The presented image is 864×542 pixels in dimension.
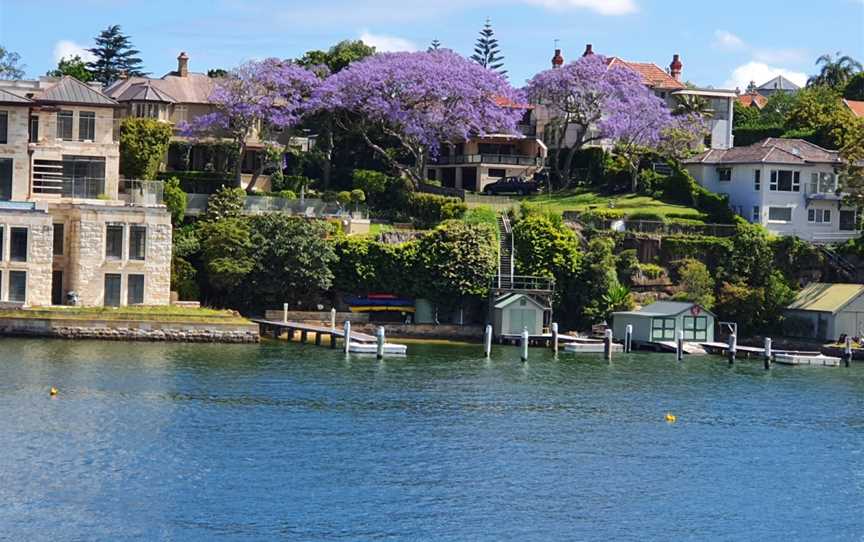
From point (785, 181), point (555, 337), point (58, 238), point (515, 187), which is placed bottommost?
point (555, 337)

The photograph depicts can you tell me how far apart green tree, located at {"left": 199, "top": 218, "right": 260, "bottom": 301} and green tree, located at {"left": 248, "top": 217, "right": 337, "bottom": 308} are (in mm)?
587

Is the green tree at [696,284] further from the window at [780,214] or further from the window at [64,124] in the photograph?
the window at [64,124]

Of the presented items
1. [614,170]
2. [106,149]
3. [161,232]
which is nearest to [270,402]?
[161,232]

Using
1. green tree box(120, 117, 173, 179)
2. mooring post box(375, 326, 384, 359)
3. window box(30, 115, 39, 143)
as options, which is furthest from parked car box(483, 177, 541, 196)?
window box(30, 115, 39, 143)

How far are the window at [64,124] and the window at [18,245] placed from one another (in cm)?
843

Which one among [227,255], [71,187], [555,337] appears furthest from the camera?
[71,187]

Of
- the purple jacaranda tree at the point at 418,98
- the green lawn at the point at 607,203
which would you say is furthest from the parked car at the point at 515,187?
the purple jacaranda tree at the point at 418,98

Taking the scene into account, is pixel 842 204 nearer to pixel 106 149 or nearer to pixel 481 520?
pixel 106 149

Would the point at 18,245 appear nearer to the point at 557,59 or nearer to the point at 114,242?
the point at 114,242

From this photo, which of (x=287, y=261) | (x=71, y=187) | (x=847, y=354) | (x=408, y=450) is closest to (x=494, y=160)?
(x=287, y=261)

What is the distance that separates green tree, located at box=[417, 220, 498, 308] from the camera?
8838cm

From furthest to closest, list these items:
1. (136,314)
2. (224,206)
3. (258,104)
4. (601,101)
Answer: (601,101)
(258,104)
(224,206)
(136,314)

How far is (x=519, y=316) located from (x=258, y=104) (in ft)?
84.4

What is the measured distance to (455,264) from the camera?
3482 inches
